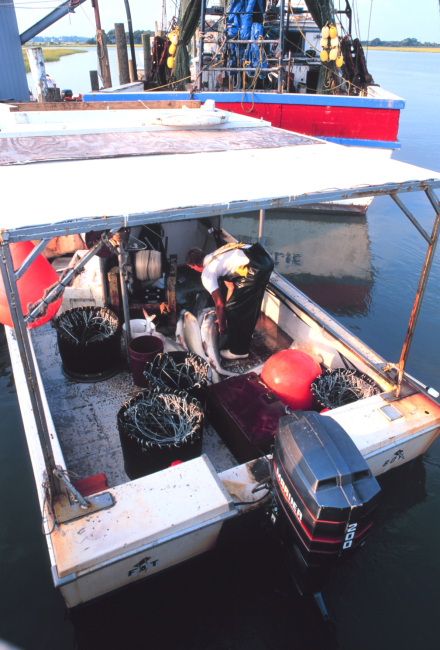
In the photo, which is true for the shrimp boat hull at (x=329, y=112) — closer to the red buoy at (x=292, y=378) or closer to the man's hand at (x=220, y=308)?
the man's hand at (x=220, y=308)

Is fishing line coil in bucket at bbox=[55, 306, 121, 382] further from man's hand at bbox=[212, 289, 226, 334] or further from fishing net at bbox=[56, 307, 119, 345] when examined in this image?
man's hand at bbox=[212, 289, 226, 334]

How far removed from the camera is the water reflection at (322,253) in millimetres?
8375

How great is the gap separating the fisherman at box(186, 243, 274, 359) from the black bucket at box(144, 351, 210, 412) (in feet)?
2.45

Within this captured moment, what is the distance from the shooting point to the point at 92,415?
13.2 ft

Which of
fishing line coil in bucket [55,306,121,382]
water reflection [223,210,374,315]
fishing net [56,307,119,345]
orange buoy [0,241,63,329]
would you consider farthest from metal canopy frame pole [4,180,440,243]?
water reflection [223,210,374,315]

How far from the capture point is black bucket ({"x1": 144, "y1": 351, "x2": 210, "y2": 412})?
373 cm

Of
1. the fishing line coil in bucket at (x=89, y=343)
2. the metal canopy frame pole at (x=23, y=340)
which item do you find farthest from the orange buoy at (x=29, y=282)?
the metal canopy frame pole at (x=23, y=340)

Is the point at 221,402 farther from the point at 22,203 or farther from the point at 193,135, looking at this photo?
the point at 193,135

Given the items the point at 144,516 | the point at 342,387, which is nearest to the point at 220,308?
the point at 342,387

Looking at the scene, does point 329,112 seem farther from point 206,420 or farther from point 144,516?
point 144,516

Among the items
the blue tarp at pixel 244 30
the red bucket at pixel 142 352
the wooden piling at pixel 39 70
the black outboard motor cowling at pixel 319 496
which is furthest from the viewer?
the wooden piling at pixel 39 70

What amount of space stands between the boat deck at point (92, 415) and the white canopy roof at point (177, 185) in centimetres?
222

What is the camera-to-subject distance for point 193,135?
4.27 m

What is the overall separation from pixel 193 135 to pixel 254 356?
254 centimetres
